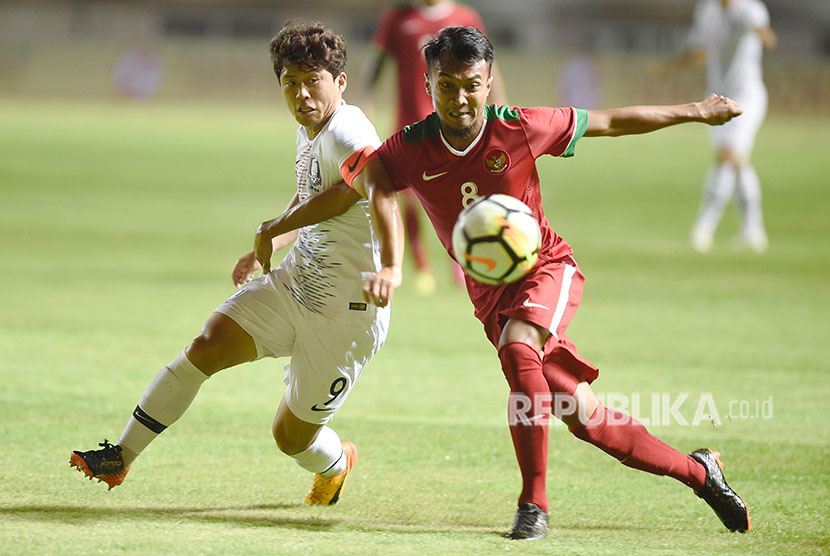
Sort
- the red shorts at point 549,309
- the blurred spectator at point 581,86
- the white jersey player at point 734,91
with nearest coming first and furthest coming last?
the red shorts at point 549,309 < the white jersey player at point 734,91 < the blurred spectator at point 581,86

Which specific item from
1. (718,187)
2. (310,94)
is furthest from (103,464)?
(718,187)

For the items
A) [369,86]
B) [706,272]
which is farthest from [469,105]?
[706,272]

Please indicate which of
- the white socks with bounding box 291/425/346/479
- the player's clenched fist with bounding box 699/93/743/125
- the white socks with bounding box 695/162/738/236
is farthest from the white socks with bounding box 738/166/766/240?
the white socks with bounding box 291/425/346/479

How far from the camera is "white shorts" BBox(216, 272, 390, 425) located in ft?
15.4

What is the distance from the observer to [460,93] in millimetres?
4406

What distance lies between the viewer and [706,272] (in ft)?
38.9

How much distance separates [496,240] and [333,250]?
893 millimetres

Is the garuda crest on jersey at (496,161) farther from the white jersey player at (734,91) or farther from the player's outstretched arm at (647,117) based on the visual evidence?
the white jersey player at (734,91)

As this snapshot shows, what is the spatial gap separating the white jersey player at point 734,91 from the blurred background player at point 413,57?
12.8ft

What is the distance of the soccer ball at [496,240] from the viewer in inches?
163

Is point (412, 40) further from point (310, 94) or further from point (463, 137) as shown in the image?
point (463, 137)

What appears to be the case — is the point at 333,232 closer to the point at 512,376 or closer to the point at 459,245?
the point at 459,245

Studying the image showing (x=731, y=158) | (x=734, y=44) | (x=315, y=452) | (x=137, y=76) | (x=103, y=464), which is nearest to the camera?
(x=103, y=464)

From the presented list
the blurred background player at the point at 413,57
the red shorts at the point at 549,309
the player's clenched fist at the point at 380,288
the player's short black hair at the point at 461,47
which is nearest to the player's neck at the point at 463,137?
the player's short black hair at the point at 461,47
